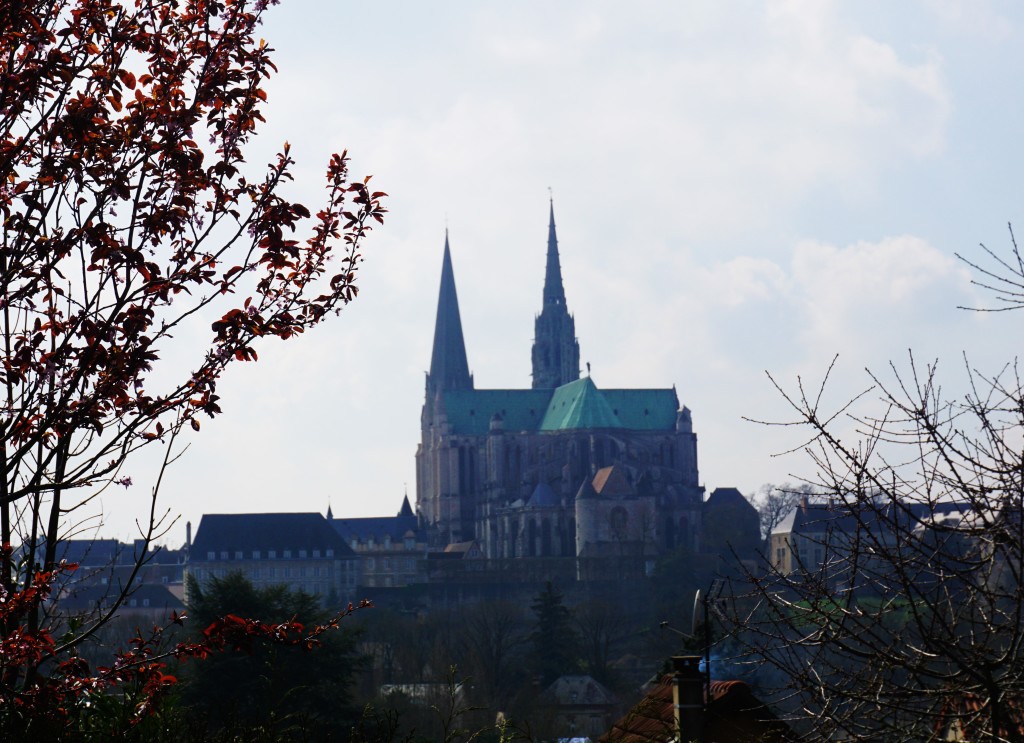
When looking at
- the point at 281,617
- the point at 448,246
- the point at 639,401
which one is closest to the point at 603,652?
the point at 639,401

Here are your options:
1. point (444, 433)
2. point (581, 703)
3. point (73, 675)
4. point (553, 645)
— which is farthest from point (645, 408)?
point (73, 675)

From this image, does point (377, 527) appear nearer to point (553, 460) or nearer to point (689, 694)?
point (553, 460)

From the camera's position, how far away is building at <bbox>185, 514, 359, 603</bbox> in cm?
12312

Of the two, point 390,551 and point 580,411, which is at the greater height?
point 580,411

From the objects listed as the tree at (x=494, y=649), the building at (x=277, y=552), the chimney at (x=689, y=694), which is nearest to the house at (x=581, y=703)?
the tree at (x=494, y=649)

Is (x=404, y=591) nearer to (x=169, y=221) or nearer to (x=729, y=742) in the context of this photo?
(x=729, y=742)

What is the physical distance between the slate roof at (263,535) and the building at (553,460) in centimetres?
911

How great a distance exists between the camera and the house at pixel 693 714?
14.1 meters

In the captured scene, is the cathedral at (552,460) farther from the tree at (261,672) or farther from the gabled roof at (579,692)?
the tree at (261,672)

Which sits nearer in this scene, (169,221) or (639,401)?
(169,221)

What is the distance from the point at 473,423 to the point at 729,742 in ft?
372

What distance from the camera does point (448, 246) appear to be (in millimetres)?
140625

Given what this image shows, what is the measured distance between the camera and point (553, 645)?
238 ft

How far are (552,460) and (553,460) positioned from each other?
10 cm
